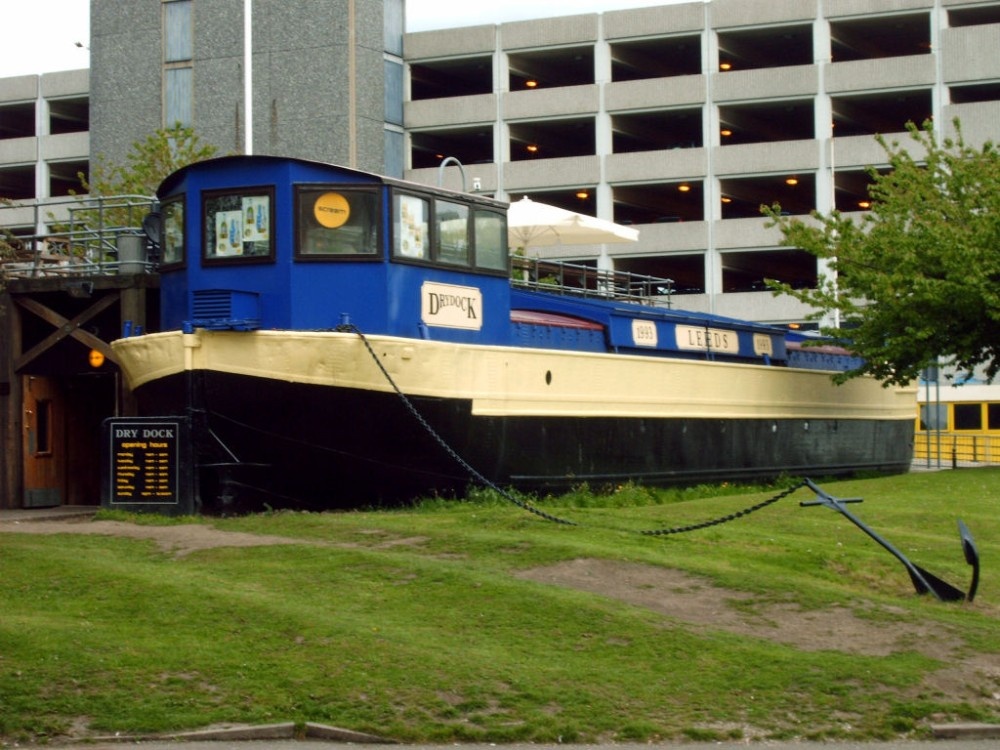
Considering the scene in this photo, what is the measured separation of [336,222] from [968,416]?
30352mm

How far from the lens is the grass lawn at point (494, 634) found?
920 centimetres

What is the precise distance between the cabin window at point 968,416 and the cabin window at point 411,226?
2892cm

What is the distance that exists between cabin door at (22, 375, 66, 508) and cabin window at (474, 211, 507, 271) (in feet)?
23.8

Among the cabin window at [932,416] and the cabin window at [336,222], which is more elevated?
the cabin window at [336,222]

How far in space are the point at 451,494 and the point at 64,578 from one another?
7122 mm

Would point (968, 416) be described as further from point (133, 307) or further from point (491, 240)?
point (133, 307)

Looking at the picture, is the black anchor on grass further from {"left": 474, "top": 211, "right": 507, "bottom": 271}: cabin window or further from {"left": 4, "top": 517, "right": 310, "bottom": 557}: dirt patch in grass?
{"left": 474, "top": 211, "right": 507, "bottom": 271}: cabin window

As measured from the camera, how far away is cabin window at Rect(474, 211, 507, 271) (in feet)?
64.6

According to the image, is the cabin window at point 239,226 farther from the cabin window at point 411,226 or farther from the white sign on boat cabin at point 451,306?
the white sign on boat cabin at point 451,306

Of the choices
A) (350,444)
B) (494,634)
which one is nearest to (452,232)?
(350,444)

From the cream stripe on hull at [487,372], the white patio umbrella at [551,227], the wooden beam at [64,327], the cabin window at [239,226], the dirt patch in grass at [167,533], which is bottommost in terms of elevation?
the dirt patch in grass at [167,533]

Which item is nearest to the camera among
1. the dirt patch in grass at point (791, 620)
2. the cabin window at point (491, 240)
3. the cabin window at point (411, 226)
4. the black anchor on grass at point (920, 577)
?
the dirt patch in grass at point (791, 620)

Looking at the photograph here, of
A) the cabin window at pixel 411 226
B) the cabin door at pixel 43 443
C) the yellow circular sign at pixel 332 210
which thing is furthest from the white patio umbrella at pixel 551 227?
the cabin door at pixel 43 443

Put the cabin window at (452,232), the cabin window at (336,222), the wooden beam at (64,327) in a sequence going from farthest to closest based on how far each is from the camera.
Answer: the wooden beam at (64,327) < the cabin window at (452,232) < the cabin window at (336,222)
